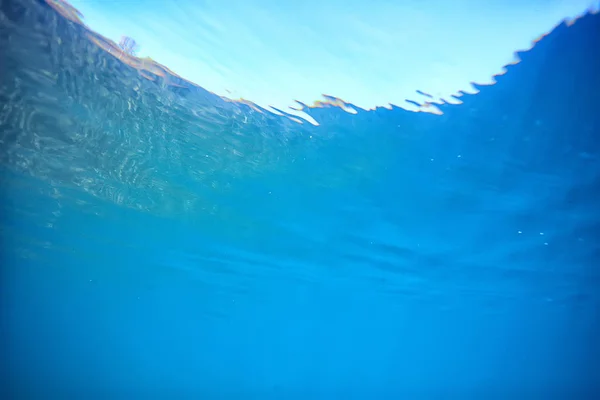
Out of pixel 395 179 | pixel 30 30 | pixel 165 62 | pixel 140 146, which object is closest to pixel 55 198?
pixel 140 146

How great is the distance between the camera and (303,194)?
16.8 metres

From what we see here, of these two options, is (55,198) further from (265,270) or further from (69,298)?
(69,298)

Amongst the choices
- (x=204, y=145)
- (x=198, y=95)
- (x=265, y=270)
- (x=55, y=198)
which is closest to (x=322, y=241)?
(x=265, y=270)

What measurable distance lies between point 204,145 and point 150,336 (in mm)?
82913

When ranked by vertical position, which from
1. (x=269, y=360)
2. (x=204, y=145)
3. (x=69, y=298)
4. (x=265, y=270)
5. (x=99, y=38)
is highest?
(x=99, y=38)

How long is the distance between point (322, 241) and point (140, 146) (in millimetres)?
12427

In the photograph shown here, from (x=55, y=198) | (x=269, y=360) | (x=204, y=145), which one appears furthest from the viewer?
(x=269, y=360)

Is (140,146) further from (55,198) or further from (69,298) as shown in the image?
(69,298)

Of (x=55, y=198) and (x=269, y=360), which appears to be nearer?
(x=55, y=198)

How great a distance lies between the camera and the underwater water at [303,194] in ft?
33.4

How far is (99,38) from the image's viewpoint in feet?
29.4

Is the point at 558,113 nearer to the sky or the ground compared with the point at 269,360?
nearer to the sky

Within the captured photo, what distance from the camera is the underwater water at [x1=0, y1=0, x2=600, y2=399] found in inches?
400

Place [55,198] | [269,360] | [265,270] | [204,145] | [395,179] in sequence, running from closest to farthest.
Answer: [204,145] → [395,179] → [55,198] → [265,270] → [269,360]
